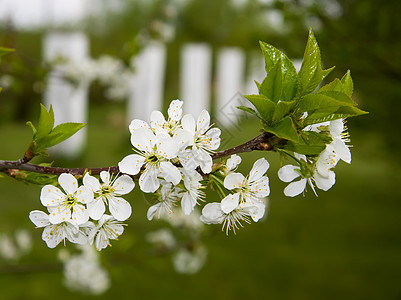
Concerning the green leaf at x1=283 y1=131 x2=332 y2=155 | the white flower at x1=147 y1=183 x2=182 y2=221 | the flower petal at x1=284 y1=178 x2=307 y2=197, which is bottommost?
the white flower at x1=147 y1=183 x2=182 y2=221

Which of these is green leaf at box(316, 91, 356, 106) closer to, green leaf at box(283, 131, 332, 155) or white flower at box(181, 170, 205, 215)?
green leaf at box(283, 131, 332, 155)

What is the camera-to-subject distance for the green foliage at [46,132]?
21.3 inches

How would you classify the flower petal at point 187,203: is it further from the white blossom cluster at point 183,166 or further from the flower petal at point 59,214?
the flower petal at point 59,214

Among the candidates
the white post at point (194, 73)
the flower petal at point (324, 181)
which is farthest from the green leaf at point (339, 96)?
the white post at point (194, 73)

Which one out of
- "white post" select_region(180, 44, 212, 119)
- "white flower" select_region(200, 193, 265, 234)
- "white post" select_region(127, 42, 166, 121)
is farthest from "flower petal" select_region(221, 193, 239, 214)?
"white post" select_region(180, 44, 212, 119)

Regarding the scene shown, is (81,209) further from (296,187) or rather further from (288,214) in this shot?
(288,214)

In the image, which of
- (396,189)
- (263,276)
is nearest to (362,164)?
(396,189)

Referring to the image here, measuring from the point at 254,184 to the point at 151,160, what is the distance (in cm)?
15

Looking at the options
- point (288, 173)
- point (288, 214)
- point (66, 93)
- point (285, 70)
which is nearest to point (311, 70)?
point (285, 70)

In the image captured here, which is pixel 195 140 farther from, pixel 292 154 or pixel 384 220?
pixel 384 220

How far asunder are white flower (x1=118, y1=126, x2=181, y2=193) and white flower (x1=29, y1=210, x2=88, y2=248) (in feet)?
0.34

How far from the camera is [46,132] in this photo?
546 millimetres

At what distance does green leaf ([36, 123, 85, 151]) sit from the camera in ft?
1.79

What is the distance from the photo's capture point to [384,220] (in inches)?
144
